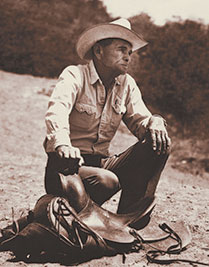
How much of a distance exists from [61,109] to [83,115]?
298 millimetres

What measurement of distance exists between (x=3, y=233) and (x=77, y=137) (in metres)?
0.93

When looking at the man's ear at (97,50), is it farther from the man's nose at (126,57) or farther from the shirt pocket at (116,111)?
the shirt pocket at (116,111)

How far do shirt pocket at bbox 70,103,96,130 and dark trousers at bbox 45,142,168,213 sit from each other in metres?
0.25

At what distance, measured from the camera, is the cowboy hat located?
3366 mm

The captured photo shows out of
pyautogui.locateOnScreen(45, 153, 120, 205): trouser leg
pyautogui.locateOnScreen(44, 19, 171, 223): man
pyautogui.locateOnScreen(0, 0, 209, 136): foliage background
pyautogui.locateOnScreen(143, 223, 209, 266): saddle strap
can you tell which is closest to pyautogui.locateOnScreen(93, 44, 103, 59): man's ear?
pyautogui.locateOnScreen(44, 19, 171, 223): man

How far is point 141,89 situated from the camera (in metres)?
15.4

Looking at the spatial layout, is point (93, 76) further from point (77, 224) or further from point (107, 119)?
point (77, 224)

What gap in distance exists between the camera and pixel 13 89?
14.7m

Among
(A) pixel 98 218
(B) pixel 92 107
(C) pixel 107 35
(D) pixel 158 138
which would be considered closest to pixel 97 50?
(C) pixel 107 35

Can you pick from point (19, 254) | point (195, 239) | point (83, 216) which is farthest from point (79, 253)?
point (195, 239)

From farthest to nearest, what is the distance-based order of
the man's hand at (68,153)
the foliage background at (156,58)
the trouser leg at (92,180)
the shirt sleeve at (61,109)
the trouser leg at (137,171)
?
the foliage background at (156,58)
the trouser leg at (137,171)
the trouser leg at (92,180)
the shirt sleeve at (61,109)
the man's hand at (68,153)

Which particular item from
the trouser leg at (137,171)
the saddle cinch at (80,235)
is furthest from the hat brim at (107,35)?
the saddle cinch at (80,235)

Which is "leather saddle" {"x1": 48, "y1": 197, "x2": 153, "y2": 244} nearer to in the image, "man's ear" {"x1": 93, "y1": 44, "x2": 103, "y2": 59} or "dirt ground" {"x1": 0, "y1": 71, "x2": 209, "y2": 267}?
"dirt ground" {"x1": 0, "y1": 71, "x2": 209, "y2": 267}

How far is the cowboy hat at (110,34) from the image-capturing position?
3.37 metres
